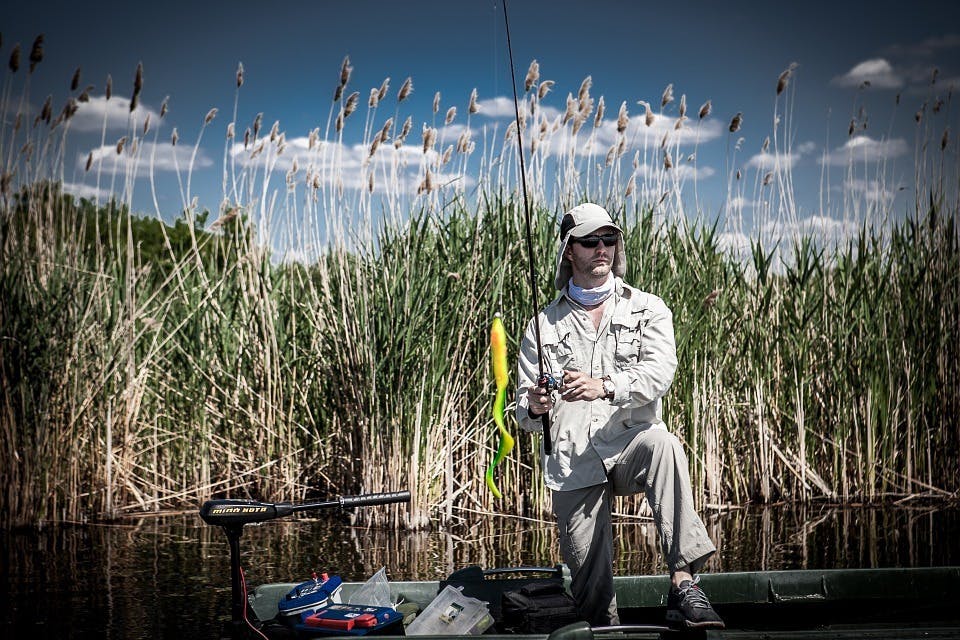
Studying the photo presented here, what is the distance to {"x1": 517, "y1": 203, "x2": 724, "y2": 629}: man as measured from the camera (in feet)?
9.97

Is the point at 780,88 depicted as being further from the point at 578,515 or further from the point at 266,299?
the point at 578,515

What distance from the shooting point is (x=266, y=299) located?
6.40 m

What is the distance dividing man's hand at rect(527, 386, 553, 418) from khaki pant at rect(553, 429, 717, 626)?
0.99ft

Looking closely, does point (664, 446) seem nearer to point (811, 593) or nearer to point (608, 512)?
point (608, 512)

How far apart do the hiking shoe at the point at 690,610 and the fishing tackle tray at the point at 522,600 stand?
32cm

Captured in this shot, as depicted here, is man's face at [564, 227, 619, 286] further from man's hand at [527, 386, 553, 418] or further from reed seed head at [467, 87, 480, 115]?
reed seed head at [467, 87, 480, 115]

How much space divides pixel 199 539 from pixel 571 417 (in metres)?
3.31

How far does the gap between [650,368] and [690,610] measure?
2.41ft

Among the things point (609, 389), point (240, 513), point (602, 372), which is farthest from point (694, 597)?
point (240, 513)

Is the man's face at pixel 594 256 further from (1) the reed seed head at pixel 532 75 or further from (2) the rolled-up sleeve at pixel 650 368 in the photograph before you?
(1) the reed seed head at pixel 532 75

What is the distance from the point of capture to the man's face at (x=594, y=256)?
333cm

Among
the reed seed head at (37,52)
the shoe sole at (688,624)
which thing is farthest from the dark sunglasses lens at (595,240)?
the reed seed head at (37,52)

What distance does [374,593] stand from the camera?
3209mm

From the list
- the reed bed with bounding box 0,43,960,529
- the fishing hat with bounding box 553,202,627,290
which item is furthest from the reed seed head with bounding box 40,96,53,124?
the fishing hat with bounding box 553,202,627,290
